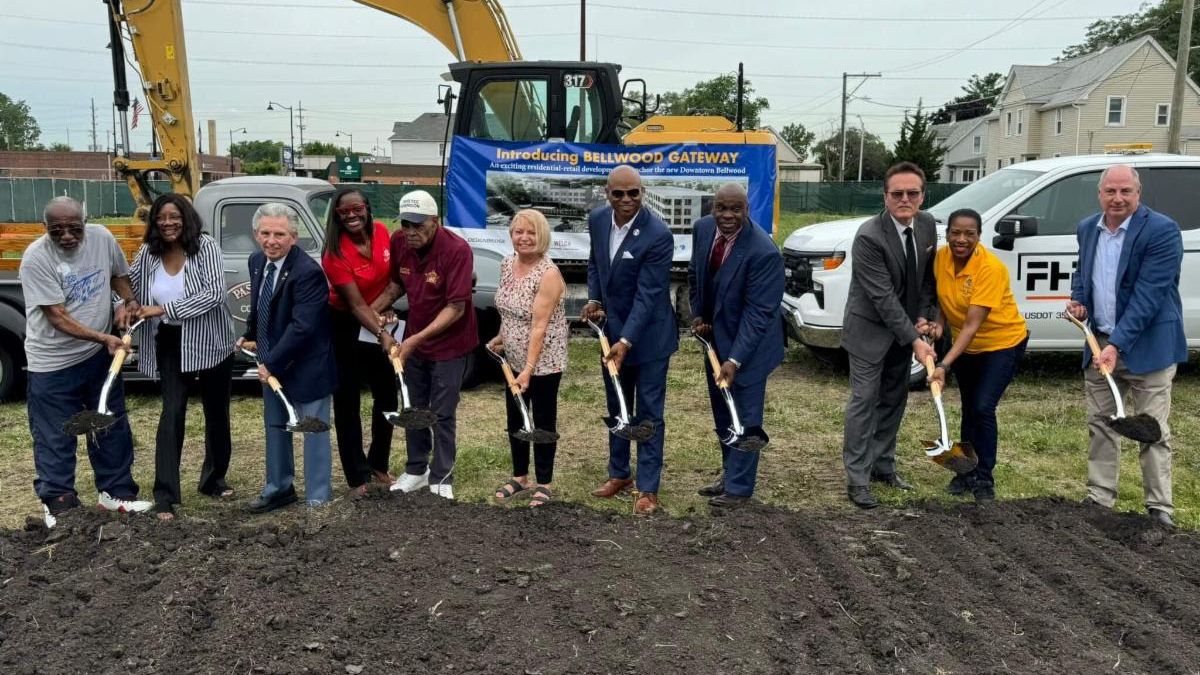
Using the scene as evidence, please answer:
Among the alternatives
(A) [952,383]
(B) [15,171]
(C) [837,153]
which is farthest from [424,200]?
(C) [837,153]

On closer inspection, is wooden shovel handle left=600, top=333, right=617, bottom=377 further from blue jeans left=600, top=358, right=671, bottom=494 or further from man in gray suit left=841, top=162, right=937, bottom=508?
man in gray suit left=841, top=162, right=937, bottom=508

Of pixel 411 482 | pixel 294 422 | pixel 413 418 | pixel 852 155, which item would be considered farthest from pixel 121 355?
pixel 852 155

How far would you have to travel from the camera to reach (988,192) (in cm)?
852

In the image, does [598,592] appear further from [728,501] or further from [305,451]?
[305,451]

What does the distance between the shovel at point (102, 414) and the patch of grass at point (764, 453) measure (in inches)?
28.2

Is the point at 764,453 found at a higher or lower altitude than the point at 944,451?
lower

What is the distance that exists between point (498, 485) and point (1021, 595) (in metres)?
3.13

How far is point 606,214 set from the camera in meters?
5.20

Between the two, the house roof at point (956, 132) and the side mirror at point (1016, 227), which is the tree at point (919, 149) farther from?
the side mirror at point (1016, 227)

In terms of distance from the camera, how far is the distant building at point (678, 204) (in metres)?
9.84

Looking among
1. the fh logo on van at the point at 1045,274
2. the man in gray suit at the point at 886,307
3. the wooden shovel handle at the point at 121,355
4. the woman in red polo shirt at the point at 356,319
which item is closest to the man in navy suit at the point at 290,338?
the woman in red polo shirt at the point at 356,319

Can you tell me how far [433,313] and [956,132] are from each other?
75911mm

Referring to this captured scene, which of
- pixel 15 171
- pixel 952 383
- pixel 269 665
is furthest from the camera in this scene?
pixel 15 171

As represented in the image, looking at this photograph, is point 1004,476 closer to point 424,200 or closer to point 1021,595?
point 1021,595
